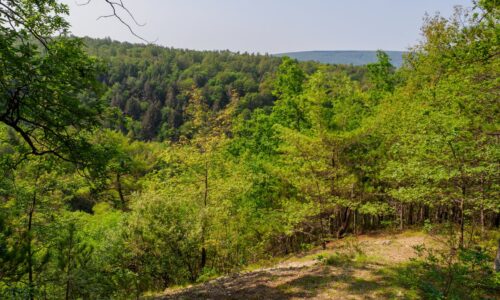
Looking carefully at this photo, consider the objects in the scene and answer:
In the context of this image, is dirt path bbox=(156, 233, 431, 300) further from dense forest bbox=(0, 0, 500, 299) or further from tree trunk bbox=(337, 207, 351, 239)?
tree trunk bbox=(337, 207, 351, 239)

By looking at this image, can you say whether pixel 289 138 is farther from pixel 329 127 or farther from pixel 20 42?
pixel 20 42

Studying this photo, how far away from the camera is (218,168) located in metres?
16.0

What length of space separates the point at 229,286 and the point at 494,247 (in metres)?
8.51

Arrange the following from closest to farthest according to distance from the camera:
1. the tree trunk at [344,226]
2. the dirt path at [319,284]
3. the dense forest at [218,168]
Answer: the dense forest at [218,168] < the dirt path at [319,284] < the tree trunk at [344,226]

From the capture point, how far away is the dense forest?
6.18m

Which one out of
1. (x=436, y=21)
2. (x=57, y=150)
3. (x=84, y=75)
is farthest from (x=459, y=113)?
(x=436, y=21)

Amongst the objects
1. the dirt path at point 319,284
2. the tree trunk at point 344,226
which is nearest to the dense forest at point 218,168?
the tree trunk at point 344,226

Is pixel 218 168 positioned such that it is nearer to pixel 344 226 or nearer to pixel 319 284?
pixel 344 226

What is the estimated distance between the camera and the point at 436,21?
2384 cm

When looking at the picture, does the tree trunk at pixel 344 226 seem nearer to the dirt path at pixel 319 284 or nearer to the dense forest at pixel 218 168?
the dense forest at pixel 218 168

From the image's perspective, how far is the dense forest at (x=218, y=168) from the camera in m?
6.18

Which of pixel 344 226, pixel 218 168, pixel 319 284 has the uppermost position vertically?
pixel 218 168

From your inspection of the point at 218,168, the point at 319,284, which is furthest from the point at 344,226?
the point at 319,284

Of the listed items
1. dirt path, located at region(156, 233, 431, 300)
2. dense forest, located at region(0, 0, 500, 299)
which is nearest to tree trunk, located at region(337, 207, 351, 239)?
dense forest, located at region(0, 0, 500, 299)
